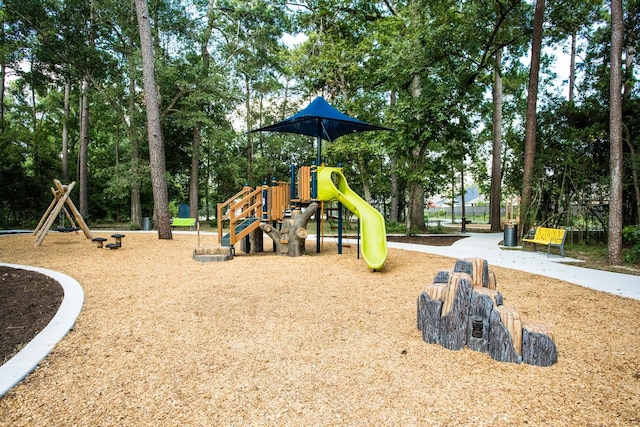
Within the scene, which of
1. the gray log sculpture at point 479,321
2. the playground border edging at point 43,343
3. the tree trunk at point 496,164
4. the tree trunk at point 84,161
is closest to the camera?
the playground border edging at point 43,343

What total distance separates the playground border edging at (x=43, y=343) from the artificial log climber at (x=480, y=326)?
10.5 feet

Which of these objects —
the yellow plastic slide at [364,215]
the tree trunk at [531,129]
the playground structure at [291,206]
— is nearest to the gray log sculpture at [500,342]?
the yellow plastic slide at [364,215]

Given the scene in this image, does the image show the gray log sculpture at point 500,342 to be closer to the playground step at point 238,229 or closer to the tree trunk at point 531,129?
the playground step at point 238,229

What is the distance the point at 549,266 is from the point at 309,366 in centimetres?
619

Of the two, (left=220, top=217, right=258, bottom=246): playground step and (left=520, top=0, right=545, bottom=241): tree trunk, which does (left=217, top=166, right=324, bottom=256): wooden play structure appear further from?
(left=520, top=0, right=545, bottom=241): tree trunk

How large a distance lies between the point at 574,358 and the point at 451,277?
1.14m

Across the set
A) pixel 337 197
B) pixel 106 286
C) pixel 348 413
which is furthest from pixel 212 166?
pixel 348 413

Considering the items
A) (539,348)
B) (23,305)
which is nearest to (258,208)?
→ (23,305)

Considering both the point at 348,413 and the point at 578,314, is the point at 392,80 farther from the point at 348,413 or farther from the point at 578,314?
the point at 348,413

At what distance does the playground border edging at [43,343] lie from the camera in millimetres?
2430

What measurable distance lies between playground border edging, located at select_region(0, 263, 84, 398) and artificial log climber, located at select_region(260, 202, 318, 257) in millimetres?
4293

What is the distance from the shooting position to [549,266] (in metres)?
6.81

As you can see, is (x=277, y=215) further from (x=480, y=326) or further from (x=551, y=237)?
(x=551, y=237)

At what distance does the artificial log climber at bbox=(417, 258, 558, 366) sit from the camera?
2719mm
